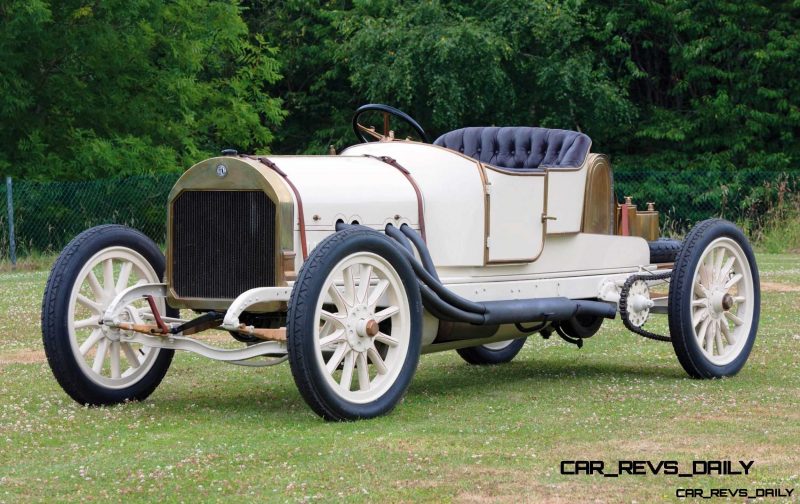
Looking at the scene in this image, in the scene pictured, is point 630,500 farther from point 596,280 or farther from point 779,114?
point 779,114

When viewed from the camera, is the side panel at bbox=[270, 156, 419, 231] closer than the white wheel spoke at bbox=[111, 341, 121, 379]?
Yes

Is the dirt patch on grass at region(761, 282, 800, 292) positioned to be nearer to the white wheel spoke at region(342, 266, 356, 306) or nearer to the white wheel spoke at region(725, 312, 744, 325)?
the white wheel spoke at region(725, 312, 744, 325)

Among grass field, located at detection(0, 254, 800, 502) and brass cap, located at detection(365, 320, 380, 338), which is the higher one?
brass cap, located at detection(365, 320, 380, 338)

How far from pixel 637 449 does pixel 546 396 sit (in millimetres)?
1814

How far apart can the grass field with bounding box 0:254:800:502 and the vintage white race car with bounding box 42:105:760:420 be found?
0.32 metres

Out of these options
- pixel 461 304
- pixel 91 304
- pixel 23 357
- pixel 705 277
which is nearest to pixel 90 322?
pixel 91 304

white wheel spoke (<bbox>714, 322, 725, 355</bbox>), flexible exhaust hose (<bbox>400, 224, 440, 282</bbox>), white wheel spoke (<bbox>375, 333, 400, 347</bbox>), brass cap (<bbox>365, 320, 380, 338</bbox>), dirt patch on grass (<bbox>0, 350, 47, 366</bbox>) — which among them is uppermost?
flexible exhaust hose (<bbox>400, 224, 440, 282</bbox>)

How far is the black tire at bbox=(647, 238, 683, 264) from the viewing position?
376 inches

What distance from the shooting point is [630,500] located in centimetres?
532

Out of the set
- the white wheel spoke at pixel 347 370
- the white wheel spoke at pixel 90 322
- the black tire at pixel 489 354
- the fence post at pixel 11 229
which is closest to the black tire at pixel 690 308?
the black tire at pixel 489 354

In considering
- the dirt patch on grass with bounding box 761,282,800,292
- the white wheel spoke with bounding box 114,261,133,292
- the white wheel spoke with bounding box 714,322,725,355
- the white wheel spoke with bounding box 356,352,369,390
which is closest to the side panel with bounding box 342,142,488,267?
the white wheel spoke with bounding box 356,352,369,390

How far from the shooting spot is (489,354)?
32.2 feet

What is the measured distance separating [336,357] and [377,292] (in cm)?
45

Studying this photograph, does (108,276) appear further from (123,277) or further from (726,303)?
(726,303)
